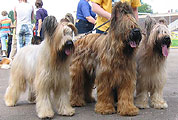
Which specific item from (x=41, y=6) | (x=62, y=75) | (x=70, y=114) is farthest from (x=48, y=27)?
(x=41, y=6)

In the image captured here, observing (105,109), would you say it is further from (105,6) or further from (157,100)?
(105,6)

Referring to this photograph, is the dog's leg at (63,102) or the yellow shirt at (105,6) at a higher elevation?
the yellow shirt at (105,6)

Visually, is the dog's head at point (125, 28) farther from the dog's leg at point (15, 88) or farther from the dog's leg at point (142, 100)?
the dog's leg at point (15, 88)

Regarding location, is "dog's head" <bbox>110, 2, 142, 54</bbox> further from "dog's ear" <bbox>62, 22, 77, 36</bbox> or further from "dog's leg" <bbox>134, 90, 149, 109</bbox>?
"dog's leg" <bbox>134, 90, 149, 109</bbox>

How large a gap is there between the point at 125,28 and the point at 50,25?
4.21ft

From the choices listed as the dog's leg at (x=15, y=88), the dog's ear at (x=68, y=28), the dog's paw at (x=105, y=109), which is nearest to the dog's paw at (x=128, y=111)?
the dog's paw at (x=105, y=109)

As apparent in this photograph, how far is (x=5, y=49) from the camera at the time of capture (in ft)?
49.6

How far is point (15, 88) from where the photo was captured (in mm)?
5867

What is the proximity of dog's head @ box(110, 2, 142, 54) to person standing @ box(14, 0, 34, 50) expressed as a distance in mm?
5468

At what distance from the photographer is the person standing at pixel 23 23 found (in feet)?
31.7

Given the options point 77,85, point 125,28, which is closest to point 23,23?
point 77,85

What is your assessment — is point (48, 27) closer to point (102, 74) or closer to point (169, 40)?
point (102, 74)

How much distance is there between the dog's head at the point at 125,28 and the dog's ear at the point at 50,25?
1016mm

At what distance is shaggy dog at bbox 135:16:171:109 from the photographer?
523 cm
